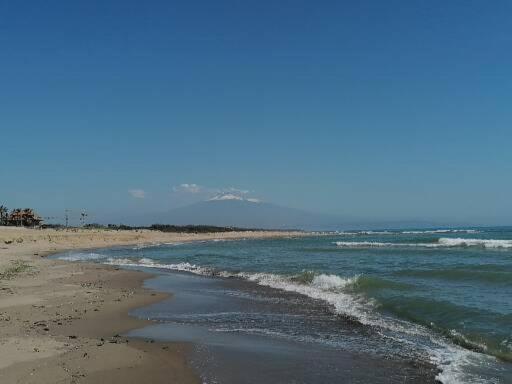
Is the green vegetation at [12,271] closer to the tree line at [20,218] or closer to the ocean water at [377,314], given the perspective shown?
the ocean water at [377,314]

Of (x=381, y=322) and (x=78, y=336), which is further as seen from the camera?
(x=381, y=322)

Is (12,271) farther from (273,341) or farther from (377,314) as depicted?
(377,314)

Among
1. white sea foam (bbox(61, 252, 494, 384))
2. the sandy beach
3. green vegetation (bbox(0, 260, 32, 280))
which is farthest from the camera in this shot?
green vegetation (bbox(0, 260, 32, 280))

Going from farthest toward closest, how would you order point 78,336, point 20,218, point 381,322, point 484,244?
point 20,218 → point 484,244 → point 381,322 → point 78,336

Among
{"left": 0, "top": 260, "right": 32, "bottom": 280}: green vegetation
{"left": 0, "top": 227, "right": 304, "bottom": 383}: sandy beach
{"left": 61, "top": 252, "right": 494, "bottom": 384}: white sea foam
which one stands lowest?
{"left": 61, "top": 252, "right": 494, "bottom": 384}: white sea foam

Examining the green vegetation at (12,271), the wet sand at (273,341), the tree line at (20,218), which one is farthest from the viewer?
the tree line at (20,218)

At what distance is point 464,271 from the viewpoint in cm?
1973

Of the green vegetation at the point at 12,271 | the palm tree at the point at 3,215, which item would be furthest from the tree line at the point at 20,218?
the green vegetation at the point at 12,271

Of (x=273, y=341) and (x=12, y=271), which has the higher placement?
(x=12, y=271)

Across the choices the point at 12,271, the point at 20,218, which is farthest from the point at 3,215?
the point at 12,271

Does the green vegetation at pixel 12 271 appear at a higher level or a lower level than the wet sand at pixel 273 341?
higher

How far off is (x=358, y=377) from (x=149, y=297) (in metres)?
9.86

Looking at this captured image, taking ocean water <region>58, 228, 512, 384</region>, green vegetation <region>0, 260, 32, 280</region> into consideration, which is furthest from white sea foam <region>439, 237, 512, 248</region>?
green vegetation <region>0, 260, 32, 280</region>

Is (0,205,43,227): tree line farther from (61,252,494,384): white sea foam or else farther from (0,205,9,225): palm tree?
(61,252,494,384): white sea foam
